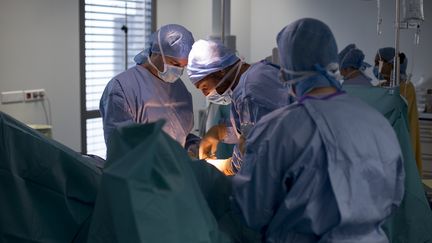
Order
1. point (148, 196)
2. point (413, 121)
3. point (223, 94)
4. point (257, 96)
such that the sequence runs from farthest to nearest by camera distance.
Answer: point (413, 121)
point (223, 94)
point (257, 96)
point (148, 196)

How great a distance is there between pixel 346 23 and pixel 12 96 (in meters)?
3.08

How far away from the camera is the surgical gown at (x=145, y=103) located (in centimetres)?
260

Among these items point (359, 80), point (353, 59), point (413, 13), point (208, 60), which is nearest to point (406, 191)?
point (208, 60)

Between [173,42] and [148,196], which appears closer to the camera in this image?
[148,196]

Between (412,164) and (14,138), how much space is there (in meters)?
1.69

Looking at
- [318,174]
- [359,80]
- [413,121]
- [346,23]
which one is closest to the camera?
[318,174]

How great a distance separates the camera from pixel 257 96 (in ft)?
7.00

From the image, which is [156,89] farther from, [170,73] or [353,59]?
[353,59]

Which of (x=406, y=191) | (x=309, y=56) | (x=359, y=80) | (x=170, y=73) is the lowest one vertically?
(x=406, y=191)

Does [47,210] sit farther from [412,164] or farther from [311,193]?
[412,164]

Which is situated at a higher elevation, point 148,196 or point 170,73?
point 170,73

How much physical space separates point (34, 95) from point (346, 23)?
2.92 meters

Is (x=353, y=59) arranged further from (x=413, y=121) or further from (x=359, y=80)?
(x=413, y=121)

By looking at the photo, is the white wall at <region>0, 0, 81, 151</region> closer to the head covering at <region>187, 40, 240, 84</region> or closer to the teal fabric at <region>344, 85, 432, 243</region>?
the head covering at <region>187, 40, 240, 84</region>
